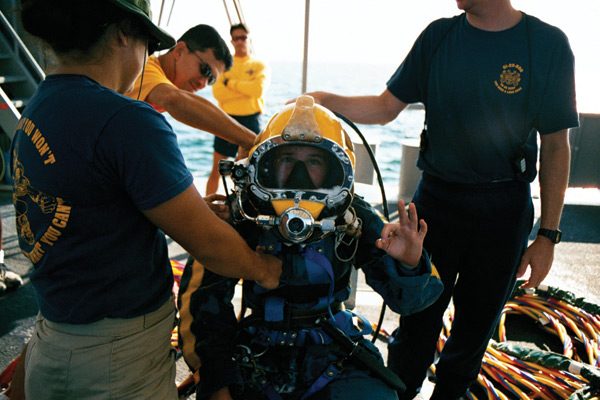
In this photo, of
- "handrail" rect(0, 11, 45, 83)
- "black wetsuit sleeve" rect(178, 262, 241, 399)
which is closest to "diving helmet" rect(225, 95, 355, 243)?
"black wetsuit sleeve" rect(178, 262, 241, 399)

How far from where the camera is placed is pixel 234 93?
16.4ft

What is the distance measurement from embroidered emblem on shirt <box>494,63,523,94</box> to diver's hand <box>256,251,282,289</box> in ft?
3.34

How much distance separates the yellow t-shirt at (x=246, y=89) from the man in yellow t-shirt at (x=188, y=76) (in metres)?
2.04

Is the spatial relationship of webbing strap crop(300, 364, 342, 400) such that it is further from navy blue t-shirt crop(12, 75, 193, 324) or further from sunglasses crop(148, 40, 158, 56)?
sunglasses crop(148, 40, 158, 56)

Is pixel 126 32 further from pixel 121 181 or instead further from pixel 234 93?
pixel 234 93

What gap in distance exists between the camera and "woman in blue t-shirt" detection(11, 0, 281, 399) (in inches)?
40.2

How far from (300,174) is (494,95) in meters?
0.77

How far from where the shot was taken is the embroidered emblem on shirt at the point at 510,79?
1743 mm

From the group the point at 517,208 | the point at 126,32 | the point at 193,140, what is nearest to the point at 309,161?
the point at 126,32

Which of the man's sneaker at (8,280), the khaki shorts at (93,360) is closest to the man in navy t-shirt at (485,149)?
the khaki shorts at (93,360)

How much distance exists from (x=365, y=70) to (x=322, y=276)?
325 feet

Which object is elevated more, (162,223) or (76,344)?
(162,223)

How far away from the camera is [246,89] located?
4914 millimetres

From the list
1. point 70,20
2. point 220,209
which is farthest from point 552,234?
point 70,20
